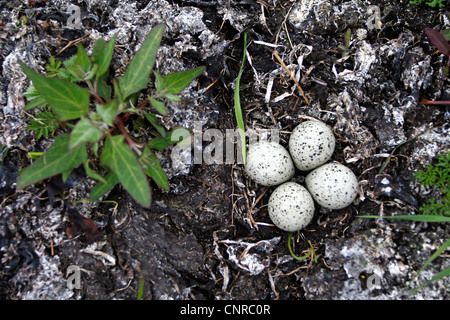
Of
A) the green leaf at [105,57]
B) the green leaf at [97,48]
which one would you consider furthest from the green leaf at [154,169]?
the green leaf at [97,48]

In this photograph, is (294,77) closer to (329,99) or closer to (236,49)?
(329,99)

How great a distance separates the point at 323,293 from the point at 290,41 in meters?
1.93

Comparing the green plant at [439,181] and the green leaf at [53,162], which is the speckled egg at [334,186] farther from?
the green leaf at [53,162]

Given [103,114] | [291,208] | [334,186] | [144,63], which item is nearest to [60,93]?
[103,114]

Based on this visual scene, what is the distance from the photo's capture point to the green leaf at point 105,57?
2086 mm

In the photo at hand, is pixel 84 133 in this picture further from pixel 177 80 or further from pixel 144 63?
pixel 177 80

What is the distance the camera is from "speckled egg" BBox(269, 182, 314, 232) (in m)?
2.32

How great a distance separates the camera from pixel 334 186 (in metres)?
2.31

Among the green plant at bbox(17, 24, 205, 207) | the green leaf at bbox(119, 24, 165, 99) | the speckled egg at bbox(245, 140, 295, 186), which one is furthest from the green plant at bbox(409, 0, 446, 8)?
the green leaf at bbox(119, 24, 165, 99)

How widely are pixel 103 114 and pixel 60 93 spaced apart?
0.29m

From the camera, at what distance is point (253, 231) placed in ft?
8.23

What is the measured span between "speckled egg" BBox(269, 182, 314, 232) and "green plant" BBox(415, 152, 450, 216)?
764 mm

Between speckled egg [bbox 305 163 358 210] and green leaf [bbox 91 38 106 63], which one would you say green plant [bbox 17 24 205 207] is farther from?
speckled egg [bbox 305 163 358 210]

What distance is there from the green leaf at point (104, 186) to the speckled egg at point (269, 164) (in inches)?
37.9
